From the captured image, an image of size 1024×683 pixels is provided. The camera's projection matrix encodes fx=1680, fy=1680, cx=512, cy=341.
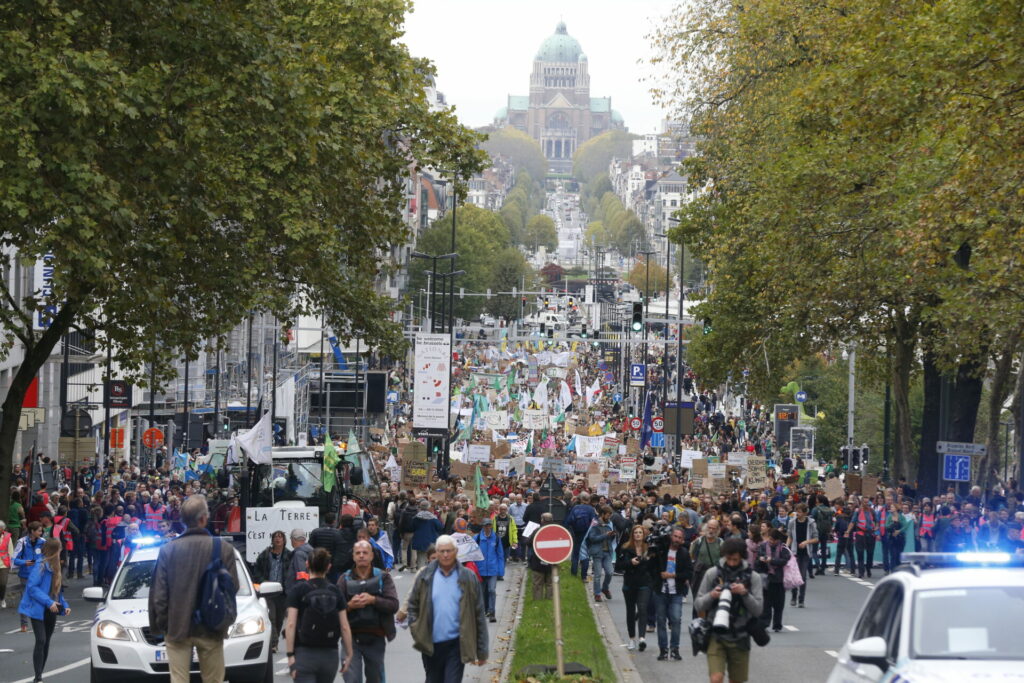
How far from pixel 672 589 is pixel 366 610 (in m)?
6.40

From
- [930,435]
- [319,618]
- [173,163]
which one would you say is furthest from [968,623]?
[930,435]

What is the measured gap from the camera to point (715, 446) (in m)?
66.6

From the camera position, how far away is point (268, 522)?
63.5 feet

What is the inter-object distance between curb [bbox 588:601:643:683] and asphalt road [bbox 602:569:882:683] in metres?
0.10

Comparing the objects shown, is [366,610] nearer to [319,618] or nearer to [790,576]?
[319,618]

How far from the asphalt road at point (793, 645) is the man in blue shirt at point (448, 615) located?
15.2 ft

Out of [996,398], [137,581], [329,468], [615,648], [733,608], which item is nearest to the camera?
[733,608]

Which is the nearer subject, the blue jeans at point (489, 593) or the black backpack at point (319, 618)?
the black backpack at point (319, 618)

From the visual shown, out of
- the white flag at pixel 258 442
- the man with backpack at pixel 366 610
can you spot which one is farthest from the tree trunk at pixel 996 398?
the man with backpack at pixel 366 610

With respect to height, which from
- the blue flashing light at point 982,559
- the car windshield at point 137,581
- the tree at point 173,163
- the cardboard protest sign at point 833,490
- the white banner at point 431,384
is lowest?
the cardboard protest sign at point 833,490

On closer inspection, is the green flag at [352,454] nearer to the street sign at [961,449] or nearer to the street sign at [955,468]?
the street sign at [961,449]

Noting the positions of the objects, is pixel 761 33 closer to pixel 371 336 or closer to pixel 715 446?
pixel 371 336

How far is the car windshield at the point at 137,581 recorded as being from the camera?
13898 mm

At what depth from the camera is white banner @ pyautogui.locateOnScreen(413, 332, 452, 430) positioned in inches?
1841
